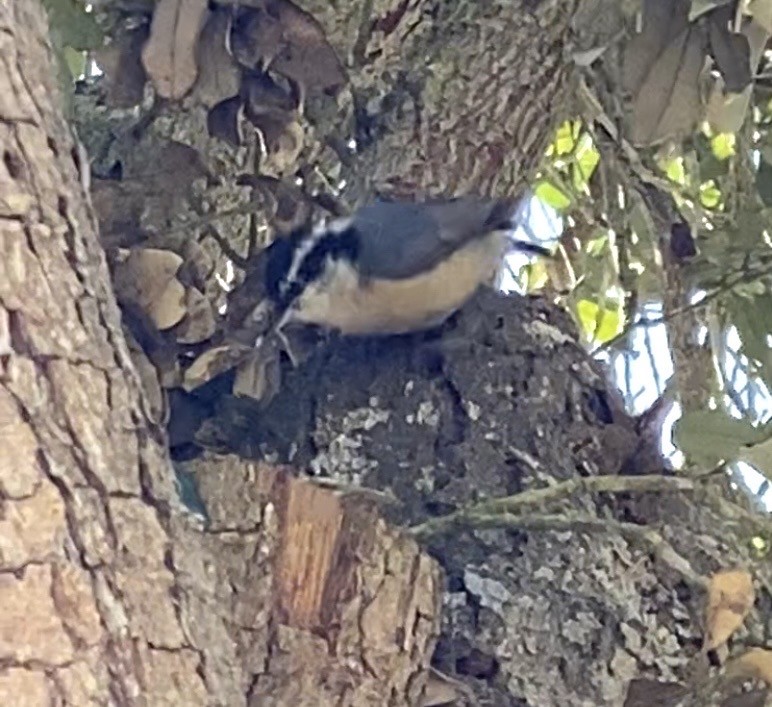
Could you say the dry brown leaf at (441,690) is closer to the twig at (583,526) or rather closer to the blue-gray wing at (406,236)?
the twig at (583,526)

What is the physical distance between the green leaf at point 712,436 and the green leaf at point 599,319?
0.63 metres

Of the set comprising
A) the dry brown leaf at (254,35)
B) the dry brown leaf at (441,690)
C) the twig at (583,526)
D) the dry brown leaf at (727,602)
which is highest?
the dry brown leaf at (254,35)

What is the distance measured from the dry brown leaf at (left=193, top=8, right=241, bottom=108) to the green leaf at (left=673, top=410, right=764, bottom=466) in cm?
39

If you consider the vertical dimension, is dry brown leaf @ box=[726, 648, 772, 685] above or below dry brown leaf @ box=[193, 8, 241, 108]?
below

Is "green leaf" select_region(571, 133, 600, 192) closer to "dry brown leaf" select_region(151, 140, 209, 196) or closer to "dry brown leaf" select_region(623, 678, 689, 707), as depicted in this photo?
"dry brown leaf" select_region(151, 140, 209, 196)

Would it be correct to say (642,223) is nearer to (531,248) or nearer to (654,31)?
(531,248)

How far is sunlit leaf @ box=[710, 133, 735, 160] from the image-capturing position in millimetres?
1584

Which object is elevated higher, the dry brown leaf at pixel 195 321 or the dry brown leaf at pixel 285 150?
the dry brown leaf at pixel 285 150

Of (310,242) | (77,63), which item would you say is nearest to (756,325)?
(310,242)

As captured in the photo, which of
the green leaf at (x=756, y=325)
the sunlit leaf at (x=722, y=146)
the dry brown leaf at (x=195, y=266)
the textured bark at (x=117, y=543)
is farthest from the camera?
the sunlit leaf at (x=722, y=146)

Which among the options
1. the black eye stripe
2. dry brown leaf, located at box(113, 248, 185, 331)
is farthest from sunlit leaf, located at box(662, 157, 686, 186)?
dry brown leaf, located at box(113, 248, 185, 331)

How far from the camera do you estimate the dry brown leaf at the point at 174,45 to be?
118 cm

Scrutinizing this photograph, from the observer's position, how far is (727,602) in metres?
1.04

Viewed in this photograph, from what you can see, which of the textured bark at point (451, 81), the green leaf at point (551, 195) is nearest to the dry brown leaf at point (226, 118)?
the textured bark at point (451, 81)
